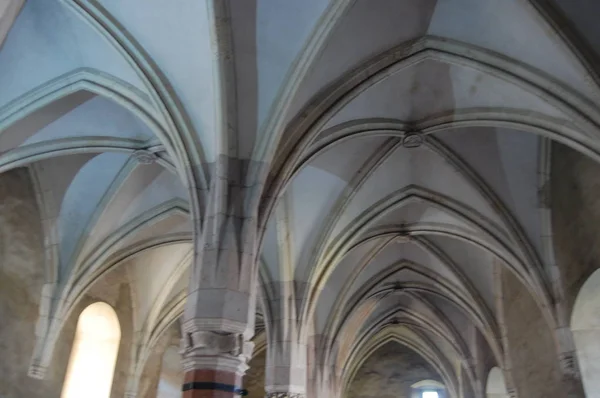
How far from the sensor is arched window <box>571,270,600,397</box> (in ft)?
31.6

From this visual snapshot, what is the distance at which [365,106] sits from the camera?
372 inches

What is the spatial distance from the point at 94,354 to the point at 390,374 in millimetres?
12755

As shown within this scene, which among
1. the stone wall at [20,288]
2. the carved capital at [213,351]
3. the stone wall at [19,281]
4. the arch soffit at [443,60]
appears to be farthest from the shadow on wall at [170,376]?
the carved capital at [213,351]

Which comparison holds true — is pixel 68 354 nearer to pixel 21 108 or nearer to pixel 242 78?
pixel 21 108

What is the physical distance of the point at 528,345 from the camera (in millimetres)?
12492

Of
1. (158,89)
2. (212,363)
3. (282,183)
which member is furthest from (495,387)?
(158,89)

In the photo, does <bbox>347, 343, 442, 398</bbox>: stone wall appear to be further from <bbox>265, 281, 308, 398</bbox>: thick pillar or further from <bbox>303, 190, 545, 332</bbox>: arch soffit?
<bbox>265, 281, 308, 398</bbox>: thick pillar

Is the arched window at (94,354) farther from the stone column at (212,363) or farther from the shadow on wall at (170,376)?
the stone column at (212,363)

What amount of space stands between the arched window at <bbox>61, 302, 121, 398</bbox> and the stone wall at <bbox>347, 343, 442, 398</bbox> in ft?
38.2

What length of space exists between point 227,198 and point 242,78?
1.65 m

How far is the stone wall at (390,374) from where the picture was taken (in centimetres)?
2189

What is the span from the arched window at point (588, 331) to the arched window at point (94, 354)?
32.9ft

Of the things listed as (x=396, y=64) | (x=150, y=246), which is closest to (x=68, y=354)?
(x=150, y=246)

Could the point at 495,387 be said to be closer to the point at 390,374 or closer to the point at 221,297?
the point at 390,374
